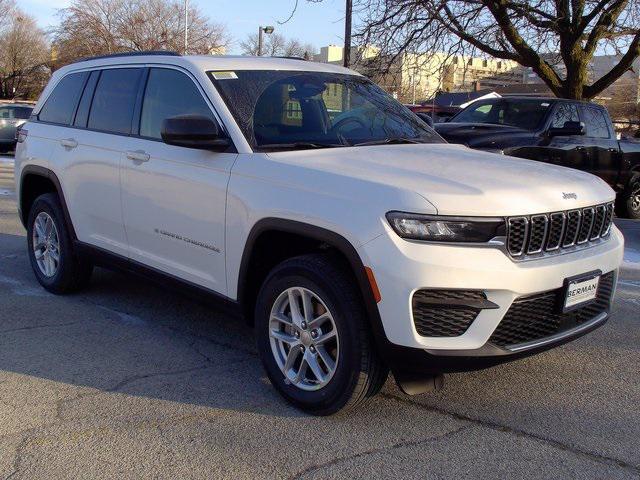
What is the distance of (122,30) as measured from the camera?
44500 millimetres

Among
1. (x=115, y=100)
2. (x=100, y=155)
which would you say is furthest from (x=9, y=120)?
(x=100, y=155)

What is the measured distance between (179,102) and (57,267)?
6.97ft

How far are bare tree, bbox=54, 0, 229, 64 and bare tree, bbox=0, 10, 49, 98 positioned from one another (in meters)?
6.26

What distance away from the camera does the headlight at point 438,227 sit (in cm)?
341

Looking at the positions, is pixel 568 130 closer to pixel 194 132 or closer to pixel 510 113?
pixel 510 113

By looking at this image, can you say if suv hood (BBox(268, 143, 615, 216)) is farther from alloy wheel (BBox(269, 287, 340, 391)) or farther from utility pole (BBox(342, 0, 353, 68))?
utility pole (BBox(342, 0, 353, 68))

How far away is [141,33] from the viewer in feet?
148

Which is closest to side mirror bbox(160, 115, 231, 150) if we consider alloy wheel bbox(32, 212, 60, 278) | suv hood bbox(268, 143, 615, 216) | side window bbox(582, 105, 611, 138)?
suv hood bbox(268, 143, 615, 216)

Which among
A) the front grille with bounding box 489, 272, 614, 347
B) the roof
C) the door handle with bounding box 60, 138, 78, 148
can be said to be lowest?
the front grille with bounding box 489, 272, 614, 347

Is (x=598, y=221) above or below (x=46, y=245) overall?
above

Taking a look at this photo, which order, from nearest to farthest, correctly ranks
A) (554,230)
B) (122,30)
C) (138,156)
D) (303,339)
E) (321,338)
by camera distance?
(554,230), (321,338), (303,339), (138,156), (122,30)

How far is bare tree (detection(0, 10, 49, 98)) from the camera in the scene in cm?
5141

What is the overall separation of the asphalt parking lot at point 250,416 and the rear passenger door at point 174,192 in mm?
633

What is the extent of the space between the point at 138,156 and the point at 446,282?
2493mm
